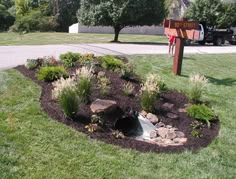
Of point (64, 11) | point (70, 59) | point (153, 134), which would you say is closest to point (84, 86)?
point (153, 134)

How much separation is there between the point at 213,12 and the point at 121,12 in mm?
14783

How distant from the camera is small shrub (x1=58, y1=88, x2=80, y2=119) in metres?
7.31

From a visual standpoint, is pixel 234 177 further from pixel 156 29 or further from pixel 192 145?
pixel 156 29

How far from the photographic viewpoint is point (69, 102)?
7.34 meters

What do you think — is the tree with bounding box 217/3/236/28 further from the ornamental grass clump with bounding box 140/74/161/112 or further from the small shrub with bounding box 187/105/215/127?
the ornamental grass clump with bounding box 140/74/161/112

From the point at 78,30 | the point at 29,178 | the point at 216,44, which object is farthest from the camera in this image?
the point at 78,30

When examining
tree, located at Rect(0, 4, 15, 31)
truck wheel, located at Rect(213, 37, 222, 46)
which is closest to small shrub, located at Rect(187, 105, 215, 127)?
truck wheel, located at Rect(213, 37, 222, 46)

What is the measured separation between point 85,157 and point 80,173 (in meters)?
0.47

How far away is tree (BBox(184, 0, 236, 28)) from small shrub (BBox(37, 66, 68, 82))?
29413 millimetres

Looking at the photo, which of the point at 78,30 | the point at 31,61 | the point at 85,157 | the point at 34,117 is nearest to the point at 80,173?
the point at 85,157

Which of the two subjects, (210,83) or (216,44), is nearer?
(210,83)

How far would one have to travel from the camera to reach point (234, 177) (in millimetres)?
6309

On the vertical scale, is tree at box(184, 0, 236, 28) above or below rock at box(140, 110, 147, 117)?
above

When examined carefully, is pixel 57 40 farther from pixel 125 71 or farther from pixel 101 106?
pixel 101 106
